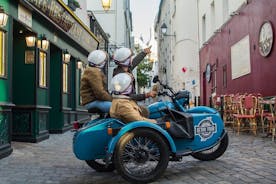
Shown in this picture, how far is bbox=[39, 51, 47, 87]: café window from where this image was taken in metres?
11.1

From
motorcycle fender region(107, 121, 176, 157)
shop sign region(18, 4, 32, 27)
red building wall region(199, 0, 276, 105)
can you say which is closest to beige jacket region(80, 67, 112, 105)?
motorcycle fender region(107, 121, 176, 157)

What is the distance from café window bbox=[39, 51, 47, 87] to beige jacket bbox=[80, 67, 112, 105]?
498cm

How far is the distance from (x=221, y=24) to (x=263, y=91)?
734 cm

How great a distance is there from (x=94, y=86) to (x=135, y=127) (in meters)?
1.06

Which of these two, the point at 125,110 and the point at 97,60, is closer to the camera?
the point at 125,110

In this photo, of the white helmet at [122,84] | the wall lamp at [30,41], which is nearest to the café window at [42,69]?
the wall lamp at [30,41]

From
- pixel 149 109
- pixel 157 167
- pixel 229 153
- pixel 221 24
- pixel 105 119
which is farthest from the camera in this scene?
pixel 221 24

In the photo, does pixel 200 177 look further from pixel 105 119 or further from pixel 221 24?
pixel 221 24

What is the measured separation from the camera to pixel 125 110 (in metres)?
5.58

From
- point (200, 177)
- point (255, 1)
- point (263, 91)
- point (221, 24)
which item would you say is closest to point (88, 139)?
point (200, 177)

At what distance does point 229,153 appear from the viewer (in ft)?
25.8

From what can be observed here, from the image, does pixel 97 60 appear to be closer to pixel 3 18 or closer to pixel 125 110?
pixel 125 110

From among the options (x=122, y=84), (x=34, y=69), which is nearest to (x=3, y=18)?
(x=34, y=69)

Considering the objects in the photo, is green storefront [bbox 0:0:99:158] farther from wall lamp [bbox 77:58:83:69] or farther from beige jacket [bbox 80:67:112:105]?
beige jacket [bbox 80:67:112:105]
